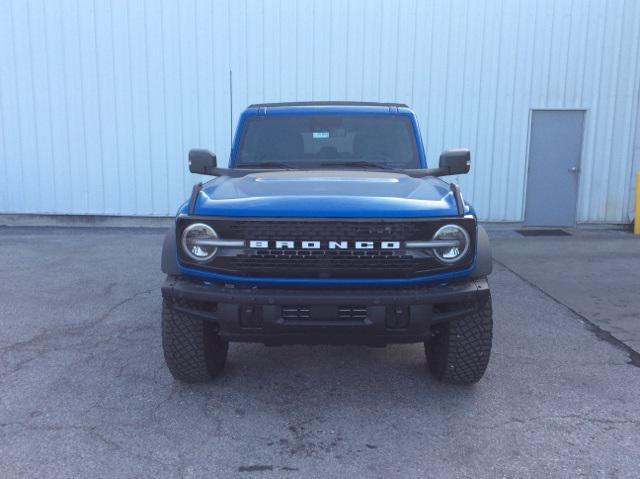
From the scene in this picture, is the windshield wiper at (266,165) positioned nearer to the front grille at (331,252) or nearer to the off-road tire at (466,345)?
the front grille at (331,252)

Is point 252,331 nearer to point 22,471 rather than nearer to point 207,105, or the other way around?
point 22,471

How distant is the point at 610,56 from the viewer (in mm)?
9664

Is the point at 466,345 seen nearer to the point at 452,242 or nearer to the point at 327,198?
the point at 452,242

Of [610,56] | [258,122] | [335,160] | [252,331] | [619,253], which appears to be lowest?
[619,253]

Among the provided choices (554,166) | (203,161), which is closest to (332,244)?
(203,161)

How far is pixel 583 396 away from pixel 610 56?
27.0 ft

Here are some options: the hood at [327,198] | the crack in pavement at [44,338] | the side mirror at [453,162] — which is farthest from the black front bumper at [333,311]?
the crack in pavement at [44,338]

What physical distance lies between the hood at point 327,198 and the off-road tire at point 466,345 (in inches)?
27.6

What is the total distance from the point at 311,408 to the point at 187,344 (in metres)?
0.87

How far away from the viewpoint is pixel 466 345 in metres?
3.36

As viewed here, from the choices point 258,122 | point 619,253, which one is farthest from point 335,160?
point 619,253

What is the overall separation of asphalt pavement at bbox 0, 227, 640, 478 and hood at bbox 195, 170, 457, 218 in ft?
4.02

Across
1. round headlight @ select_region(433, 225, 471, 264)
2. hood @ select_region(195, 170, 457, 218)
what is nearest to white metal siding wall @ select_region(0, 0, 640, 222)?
hood @ select_region(195, 170, 457, 218)

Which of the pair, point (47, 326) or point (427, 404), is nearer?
point (427, 404)
